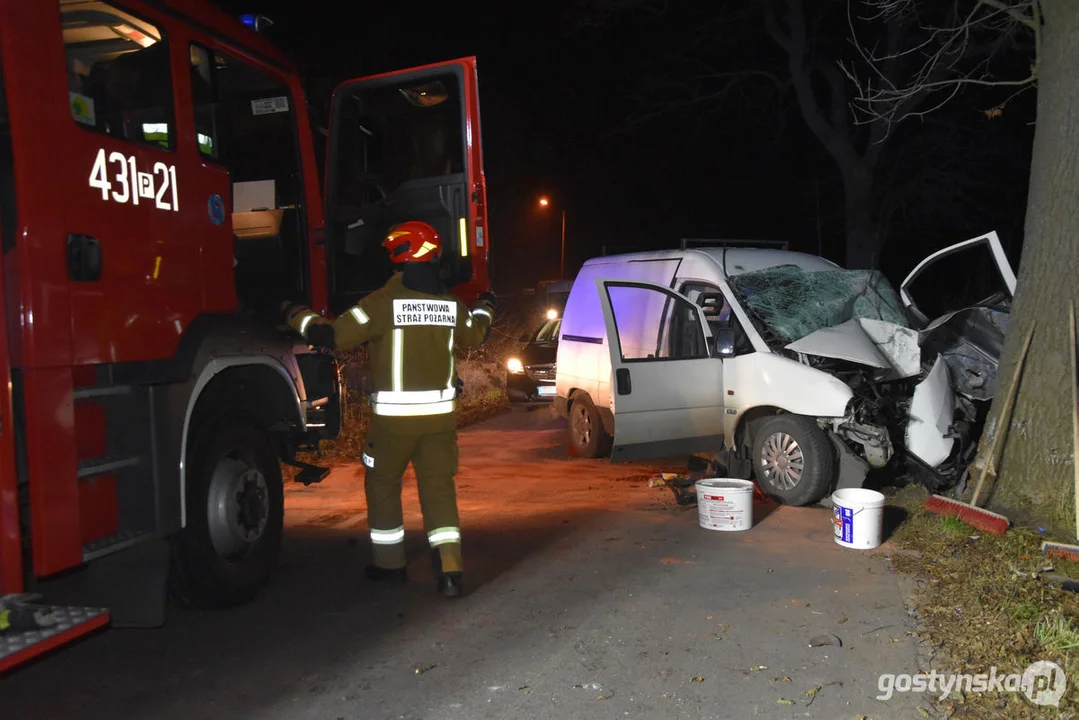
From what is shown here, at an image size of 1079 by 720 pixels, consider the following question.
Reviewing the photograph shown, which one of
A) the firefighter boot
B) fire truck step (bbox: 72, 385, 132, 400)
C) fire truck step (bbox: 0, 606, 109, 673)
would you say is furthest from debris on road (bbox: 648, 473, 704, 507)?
fire truck step (bbox: 0, 606, 109, 673)

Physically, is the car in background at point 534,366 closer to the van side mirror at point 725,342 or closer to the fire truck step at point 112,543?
the van side mirror at point 725,342

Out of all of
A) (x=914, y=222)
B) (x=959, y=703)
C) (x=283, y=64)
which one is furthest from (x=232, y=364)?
(x=914, y=222)

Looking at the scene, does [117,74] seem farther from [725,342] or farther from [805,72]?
[805,72]

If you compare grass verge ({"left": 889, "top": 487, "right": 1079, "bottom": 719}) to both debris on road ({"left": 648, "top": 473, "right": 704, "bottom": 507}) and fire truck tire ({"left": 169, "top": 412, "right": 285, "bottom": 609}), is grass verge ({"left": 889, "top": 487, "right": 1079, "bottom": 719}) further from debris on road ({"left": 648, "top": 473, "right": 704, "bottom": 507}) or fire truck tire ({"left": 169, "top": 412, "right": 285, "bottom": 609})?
fire truck tire ({"left": 169, "top": 412, "right": 285, "bottom": 609})

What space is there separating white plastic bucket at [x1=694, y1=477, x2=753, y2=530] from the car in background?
5.84 meters

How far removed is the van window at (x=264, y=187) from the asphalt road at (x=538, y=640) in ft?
5.93

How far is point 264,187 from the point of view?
5.57 m

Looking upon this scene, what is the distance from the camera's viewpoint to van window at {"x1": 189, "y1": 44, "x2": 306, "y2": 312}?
5.29 m

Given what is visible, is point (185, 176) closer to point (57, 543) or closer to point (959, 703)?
point (57, 543)

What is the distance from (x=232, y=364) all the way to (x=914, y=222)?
23.6 meters

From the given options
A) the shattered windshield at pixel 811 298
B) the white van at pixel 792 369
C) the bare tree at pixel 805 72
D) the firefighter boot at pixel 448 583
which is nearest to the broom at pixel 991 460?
the white van at pixel 792 369

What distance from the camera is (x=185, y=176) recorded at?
14.1 ft

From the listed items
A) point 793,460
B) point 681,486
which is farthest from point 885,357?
point 681,486

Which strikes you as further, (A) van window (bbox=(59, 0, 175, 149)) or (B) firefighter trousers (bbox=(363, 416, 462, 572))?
(B) firefighter trousers (bbox=(363, 416, 462, 572))
